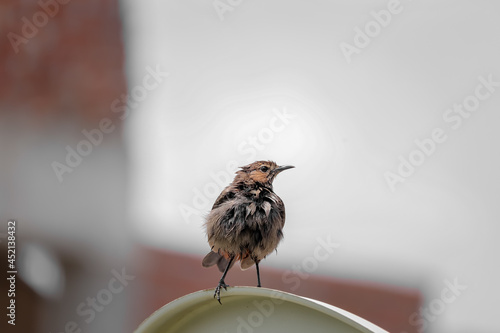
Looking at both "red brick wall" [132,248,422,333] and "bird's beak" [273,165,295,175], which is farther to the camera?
"red brick wall" [132,248,422,333]

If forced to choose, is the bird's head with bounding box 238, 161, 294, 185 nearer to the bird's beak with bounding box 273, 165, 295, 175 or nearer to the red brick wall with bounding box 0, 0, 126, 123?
the bird's beak with bounding box 273, 165, 295, 175

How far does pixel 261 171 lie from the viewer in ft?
11.4

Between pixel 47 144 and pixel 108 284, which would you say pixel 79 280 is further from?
pixel 47 144

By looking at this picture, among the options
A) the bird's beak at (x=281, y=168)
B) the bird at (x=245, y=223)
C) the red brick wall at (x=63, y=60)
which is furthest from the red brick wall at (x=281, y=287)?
the bird at (x=245, y=223)

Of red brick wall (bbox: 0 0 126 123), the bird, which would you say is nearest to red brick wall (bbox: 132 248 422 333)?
red brick wall (bbox: 0 0 126 123)

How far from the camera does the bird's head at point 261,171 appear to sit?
135 inches

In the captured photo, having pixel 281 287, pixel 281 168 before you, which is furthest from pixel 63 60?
pixel 281 168

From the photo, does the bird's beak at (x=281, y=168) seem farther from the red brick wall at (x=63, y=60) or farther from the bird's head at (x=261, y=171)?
the red brick wall at (x=63, y=60)

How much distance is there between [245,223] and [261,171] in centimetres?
45

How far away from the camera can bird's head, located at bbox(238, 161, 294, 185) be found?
3.44 meters

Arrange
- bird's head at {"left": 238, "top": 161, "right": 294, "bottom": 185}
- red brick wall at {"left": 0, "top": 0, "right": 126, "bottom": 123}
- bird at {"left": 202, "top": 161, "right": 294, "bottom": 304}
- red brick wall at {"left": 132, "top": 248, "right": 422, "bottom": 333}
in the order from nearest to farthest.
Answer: bird at {"left": 202, "top": 161, "right": 294, "bottom": 304} < bird's head at {"left": 238, "top": 161, "right": 294, "bottom": 185} < red brick wall at {"left": 132, "top": 248, "right": 422, "bottom": 333} < red brick wall at {"left": 0, "top": 0, "right": 126, "bottom": 123}

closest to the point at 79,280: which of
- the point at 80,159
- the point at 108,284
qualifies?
the point at 108,284

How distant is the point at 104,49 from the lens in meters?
7.55

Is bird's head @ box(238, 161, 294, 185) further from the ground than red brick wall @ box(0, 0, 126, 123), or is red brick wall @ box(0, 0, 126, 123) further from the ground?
red brick wall @ box(0, 0, 126, 123)
